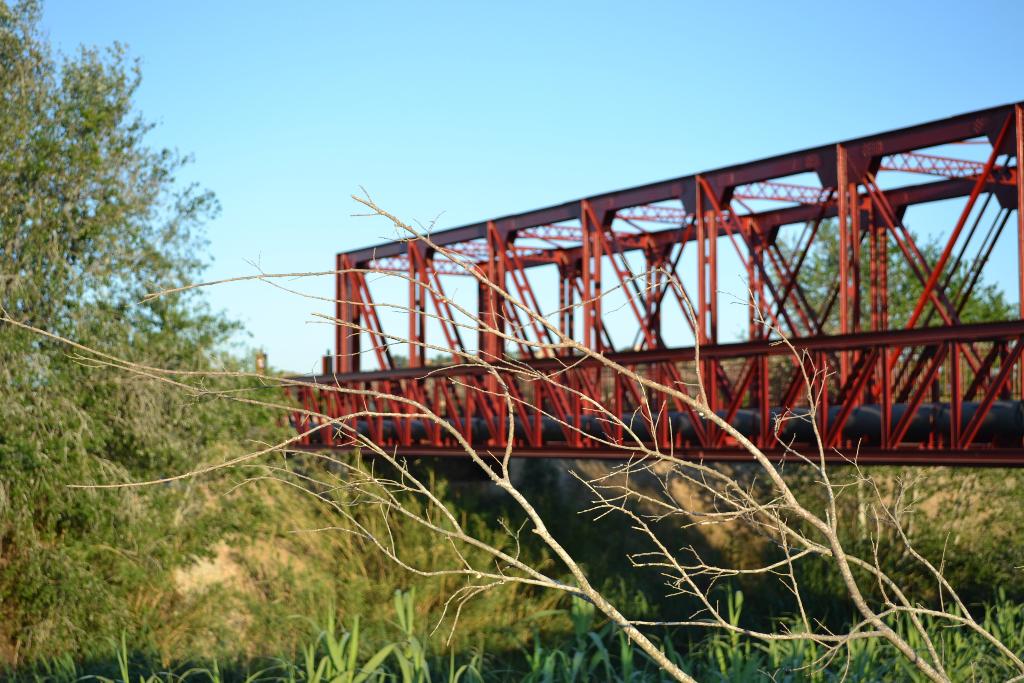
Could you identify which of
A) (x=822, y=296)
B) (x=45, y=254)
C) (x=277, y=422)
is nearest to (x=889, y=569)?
(x=277, y=422)

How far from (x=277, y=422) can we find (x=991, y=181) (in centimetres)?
1213

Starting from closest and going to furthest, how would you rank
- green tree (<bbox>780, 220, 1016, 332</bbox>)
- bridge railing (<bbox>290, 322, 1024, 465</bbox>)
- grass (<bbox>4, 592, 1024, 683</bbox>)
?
grass (<bbox>4, 592, 1024, 683</bbox>) → bridge railing (<bbox>290, 322, 1024, 465</bbox>) → green tree (<bbox>780, 220, 1016, 332</bbox>)

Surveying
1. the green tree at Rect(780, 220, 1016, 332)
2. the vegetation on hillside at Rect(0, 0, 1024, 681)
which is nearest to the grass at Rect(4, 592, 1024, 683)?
the vegetation on hillside at Rect(0, 0, 1024, 681)

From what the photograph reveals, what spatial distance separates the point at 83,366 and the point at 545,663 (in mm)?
7381

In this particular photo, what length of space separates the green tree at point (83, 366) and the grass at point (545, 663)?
1.23 m

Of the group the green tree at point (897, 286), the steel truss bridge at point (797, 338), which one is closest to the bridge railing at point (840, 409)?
the steel truss bridge at point (797, 338)

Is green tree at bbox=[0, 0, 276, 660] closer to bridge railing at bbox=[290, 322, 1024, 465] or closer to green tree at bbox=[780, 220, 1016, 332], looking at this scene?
bridge railing at bbox=[290, 322, 1024, 465]

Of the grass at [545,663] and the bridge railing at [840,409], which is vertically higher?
the bridge railing at [840,409]

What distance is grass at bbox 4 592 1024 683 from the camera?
26.9 feet

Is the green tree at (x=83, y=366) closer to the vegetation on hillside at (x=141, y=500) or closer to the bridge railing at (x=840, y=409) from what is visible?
the vegetation on hillside at (x=141, y=500)

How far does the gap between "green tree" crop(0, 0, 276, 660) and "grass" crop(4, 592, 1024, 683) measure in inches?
48.4

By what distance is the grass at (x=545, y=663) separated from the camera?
819 cm

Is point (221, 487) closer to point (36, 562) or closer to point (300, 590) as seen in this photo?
point (300, 590)

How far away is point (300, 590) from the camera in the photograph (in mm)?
15211
